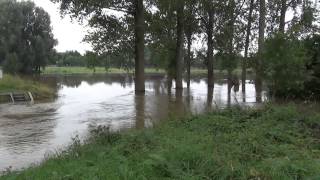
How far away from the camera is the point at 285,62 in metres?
18.9

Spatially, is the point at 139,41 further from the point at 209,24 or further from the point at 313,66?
the point at 313,66

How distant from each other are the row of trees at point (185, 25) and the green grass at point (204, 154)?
10.3m

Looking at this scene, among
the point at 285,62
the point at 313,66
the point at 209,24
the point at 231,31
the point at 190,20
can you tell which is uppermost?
the point at 190,20

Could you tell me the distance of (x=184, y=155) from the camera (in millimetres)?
8195

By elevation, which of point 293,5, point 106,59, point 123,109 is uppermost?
point 293,5

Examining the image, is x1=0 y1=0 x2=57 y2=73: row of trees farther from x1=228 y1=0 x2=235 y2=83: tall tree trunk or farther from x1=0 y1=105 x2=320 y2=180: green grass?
x1=0 y1=105 x2=320 y2=180: green grass

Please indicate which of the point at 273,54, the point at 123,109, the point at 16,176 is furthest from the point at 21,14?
the point at 16,176

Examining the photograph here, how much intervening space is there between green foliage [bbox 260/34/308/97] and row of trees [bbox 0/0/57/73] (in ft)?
165

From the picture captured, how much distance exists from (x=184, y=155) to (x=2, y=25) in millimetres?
61803

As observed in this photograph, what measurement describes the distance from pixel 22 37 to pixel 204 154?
204ft

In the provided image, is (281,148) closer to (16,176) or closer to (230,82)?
(16,176)

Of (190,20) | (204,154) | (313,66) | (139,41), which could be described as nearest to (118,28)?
(139,41)

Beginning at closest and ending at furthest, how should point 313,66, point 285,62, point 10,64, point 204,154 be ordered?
point 204,154, point 285,62, point 313,66, point 10,64

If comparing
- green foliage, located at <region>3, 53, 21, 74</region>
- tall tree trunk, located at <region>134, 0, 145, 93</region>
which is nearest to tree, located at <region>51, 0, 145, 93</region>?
tall tree trunk, located at <region>134, 0, 145, 93</region>
